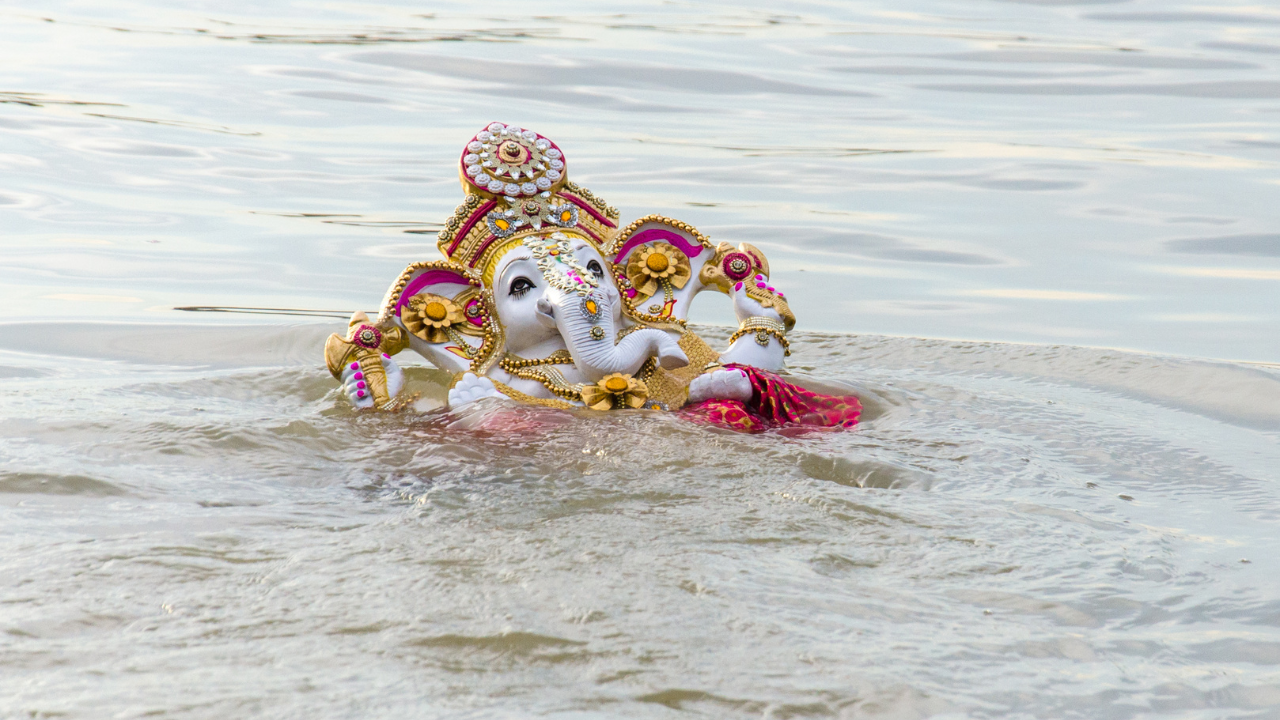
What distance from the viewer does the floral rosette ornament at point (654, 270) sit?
6379 millimetres

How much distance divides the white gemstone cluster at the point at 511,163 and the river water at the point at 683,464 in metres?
1.02

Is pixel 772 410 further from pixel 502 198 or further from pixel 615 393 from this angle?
pixel 502 198

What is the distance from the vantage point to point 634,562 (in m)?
4.21

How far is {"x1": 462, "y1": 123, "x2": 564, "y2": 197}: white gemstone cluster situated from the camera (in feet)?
19.9

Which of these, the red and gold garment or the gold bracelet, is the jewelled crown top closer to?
the gold bracelet

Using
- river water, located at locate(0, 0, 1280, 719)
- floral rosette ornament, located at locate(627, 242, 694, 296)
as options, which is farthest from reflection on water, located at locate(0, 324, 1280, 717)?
floral rosette ornament, located at locate(627, 242, 694, 296)

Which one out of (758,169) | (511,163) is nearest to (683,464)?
(511,163)

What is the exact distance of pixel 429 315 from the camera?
5.95 m

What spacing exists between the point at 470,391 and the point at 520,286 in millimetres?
482

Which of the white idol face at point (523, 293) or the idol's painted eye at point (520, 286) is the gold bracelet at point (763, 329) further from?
the idol's painted eye at point (520, 286)

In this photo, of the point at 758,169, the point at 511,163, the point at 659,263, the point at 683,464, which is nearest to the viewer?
the point at 683,464

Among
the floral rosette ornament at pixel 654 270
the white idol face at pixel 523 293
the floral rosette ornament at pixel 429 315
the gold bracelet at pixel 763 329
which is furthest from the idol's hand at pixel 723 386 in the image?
the floral rosette ornament at pixel 429 315

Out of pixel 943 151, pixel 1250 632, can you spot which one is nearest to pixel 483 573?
pixel 1250 632

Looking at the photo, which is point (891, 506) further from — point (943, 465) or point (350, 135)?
point (350, 135)
